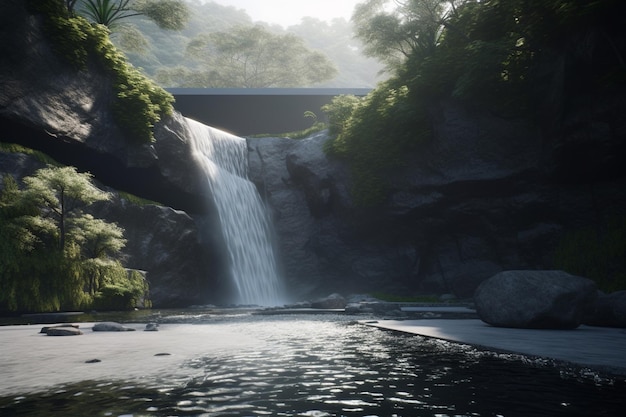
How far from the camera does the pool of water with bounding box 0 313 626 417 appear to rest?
360cm

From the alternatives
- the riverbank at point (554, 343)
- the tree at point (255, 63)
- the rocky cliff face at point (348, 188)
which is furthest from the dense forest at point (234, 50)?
the riverbank at point (554, 343)

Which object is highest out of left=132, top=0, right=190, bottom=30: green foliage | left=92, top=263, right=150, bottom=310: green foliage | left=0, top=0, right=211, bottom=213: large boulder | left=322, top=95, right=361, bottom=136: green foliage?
left=132, top=0, right=190, bottom=30: green foliage

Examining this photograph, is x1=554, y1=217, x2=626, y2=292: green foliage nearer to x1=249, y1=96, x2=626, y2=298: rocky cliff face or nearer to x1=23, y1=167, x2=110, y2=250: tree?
x1=249, y1=96, x2=626, y2=298: rocky cliff face

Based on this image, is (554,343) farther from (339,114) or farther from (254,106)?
(254,106)

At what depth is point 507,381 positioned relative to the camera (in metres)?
4.62

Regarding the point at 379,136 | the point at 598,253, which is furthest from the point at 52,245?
the point at 598,253

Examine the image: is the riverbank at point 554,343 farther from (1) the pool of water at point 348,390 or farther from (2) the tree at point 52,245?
(2) the tree at point 52,245

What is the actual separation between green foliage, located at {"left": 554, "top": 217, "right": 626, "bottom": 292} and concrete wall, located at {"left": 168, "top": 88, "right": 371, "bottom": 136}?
2563 centimetres

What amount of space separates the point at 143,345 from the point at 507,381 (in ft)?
17.1

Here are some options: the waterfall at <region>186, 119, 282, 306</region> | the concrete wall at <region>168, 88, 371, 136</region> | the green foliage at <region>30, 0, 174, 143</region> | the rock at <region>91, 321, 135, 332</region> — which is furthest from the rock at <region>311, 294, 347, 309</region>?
the concrete wall at <region>168, 88, 371, 136</region>

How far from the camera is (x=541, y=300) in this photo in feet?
30.5

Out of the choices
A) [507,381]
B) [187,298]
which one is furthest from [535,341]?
[187,298]

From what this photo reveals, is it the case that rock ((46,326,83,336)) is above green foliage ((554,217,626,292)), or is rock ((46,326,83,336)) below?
below

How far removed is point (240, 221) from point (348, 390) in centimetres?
2488
